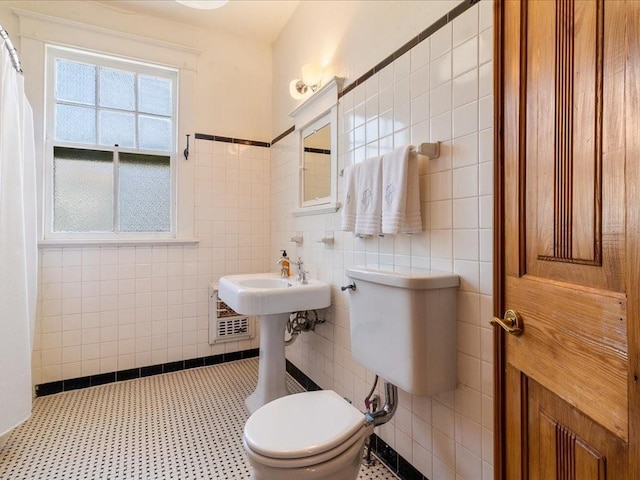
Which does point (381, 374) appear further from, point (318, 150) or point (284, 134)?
point (284, 134)

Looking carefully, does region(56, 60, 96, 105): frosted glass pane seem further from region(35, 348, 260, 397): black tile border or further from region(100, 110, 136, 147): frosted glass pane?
region(35, 348, 260, 397): black tile border

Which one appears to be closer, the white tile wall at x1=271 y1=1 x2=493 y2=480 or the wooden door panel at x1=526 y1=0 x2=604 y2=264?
the wooden door panel at x1=526 y1=0 x2=604 y2=264

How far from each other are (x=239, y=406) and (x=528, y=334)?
1.82m

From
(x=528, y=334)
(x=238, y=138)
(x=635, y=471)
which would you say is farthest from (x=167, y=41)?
Answer: (x=635, y=471)

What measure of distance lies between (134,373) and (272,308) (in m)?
1.44

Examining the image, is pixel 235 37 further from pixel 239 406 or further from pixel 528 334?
pixel 528 334

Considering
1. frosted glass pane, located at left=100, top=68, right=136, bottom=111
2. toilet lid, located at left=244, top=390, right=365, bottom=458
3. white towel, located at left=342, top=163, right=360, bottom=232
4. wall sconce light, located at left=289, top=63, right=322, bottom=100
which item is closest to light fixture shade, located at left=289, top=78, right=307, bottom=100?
wall sconce light, located at left=289, top=63, right=322, bottom=100

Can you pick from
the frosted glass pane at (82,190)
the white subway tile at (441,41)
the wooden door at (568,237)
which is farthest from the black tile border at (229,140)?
the wooden door at (568,237)

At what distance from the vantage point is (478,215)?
1.12 meters

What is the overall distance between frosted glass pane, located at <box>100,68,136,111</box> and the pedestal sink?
1.54m

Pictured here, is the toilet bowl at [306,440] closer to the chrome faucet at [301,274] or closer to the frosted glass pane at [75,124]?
the chrome faucet at [301,274]

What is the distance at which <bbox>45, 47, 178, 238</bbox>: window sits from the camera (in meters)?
2.29

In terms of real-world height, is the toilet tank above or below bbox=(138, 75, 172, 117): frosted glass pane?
below

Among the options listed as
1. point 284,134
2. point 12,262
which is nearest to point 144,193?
point 12,262
